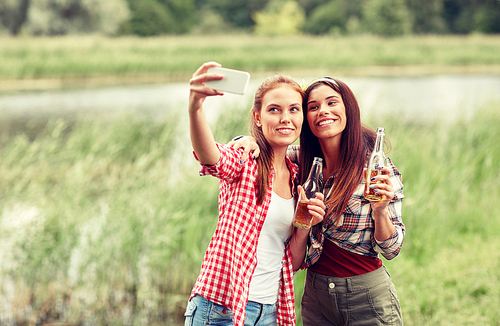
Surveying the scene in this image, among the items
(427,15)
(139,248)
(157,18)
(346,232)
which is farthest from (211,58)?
(427,15)

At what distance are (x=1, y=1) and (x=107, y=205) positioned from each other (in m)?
24.3

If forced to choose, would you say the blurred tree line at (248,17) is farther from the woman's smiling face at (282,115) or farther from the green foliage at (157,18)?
the woman's smiling face at (282,115)

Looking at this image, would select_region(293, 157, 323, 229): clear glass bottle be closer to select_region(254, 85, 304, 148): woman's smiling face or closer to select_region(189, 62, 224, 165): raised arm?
select_region(254, 85, 304, 148): woman's smiling face

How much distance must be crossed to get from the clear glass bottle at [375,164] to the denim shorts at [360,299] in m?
0.33

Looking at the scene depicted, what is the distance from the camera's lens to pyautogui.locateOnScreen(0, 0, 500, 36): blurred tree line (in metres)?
23.8

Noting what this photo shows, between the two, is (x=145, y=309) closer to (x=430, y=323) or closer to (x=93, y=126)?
(x=430, y=323)

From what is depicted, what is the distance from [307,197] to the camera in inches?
61.9

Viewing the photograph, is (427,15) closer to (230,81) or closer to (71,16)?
(71,16)

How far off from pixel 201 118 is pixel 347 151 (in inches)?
23.4

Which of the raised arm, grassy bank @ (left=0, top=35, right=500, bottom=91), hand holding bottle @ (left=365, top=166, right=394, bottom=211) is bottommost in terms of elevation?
hand holding bottle @ (left=365, top=166, right=394, bottom=211)

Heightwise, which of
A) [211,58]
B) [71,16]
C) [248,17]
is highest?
[248,17]

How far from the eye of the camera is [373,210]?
57.6 inches

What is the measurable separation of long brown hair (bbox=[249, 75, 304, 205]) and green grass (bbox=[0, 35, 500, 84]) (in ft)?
36.4

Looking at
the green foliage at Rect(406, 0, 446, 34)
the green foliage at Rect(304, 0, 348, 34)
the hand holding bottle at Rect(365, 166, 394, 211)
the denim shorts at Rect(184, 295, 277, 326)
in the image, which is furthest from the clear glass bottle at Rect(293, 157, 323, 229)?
the green foliage at Rect(304, 0, 348, 34)
